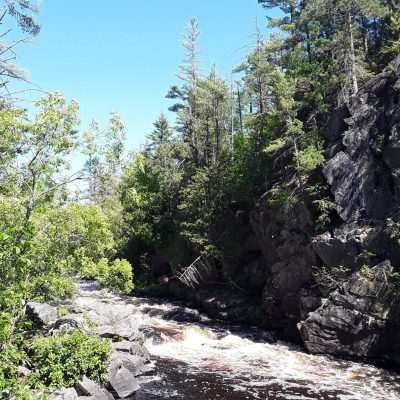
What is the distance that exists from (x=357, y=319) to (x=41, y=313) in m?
15.7

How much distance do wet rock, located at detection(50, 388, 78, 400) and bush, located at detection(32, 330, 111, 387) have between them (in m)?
0.43

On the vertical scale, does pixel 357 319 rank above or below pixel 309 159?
below

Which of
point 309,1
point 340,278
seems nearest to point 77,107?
point 340,278

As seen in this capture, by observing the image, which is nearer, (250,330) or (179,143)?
(250,330)

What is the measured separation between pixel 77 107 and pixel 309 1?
29214 millimetres

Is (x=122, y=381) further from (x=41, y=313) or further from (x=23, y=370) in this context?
(x=41, y=313)

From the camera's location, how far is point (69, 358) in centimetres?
1593

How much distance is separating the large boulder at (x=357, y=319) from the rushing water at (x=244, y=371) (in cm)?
92

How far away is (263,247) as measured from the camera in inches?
1185

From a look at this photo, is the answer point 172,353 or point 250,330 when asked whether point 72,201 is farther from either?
point 250,330

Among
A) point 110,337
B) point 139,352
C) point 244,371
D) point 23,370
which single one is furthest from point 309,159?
point 23,370

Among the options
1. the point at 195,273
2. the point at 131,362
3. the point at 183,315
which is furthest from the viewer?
the point at 195,273

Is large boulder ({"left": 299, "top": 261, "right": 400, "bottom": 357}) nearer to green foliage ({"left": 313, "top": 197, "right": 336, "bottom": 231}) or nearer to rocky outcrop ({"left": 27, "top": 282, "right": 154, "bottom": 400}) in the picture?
green foliage ({"left": 313, "top": 197, "right": 336, "bottom": 231})

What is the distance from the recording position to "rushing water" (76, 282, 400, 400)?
17.2 meters
